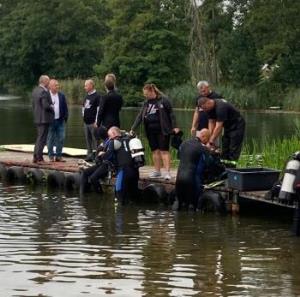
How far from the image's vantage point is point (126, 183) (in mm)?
12055

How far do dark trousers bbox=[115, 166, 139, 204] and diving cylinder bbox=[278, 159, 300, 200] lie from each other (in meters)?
2.88

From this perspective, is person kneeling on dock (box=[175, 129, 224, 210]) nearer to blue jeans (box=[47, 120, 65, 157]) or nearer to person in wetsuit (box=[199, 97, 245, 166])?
person in wetsuit (box=[199, 97, 245, 166])

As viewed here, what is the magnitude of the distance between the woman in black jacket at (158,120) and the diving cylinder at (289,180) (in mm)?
3151

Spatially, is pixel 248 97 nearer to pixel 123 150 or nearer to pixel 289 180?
pixel 123 150

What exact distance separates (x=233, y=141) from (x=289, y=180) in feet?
9.83

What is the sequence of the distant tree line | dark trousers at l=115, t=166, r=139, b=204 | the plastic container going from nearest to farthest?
1. the plastic container
2. dark trousers at l=115, t=166, r=139, b=204
3. the distant tree line

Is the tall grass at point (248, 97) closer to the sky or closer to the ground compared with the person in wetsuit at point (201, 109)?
closer to the sky

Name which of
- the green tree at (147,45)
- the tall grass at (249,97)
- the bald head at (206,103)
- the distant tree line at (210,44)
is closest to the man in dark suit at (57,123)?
the bald head at (206,103)

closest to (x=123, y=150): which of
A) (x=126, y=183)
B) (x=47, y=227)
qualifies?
(x=126, y=183)

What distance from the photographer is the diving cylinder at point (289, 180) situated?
945cm

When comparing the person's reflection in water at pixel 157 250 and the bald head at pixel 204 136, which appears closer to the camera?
the person's reflection in water at pixel 157 250

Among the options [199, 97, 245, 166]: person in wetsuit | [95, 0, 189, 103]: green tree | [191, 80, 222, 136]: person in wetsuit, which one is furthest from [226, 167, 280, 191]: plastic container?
[95, 0, 189, 103]: green tree

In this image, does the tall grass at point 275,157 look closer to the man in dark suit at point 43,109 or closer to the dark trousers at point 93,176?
the dark trousers at point 93,176

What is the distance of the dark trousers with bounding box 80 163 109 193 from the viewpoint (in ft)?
41.9
